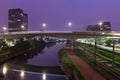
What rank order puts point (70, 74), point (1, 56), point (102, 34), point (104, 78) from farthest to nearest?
1. point (102, 34)
2. point (1, 56)
3. point (70, 74)
4. point (104, 78)

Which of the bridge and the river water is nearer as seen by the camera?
the river water

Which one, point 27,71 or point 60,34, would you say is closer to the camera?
point 27,71

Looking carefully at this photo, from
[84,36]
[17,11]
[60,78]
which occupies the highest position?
[17,11]

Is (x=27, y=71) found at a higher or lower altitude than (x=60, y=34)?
lower

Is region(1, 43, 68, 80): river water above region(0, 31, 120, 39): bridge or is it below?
below

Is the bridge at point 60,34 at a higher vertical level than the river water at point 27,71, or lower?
higher

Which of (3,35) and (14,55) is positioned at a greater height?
(3,35)

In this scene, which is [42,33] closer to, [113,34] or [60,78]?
[113,34]

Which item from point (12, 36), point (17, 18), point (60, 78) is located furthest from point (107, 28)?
point (60, 78)

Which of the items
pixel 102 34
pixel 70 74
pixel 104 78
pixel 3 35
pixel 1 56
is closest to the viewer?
pixel 104 78

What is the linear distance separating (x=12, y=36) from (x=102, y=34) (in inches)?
1166

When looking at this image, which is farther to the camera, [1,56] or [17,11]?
[17,11]

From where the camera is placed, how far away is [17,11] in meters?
195

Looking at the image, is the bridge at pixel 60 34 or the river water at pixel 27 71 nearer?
the river water at pixel 27 71
